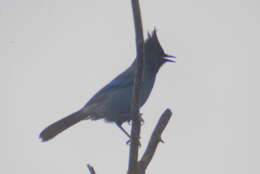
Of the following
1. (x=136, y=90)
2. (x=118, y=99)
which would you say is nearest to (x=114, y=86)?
(x=118, y=99)

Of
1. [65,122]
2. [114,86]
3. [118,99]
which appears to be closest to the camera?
[118,99]

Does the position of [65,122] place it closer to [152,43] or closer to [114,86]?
[114,86]

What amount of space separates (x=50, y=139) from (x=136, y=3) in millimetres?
3605

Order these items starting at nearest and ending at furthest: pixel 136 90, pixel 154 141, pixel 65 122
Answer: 1. pixel 136 90
2. pixel 154 141
3. pixel 65 122

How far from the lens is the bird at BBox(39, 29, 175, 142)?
7.12 meters

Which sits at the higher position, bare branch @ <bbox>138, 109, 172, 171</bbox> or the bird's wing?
bare branch @ <bbox>138, 109, 172, 171</bbox>

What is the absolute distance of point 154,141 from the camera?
4.31m

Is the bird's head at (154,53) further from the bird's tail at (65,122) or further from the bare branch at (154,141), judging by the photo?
the bare branch at (154,141)

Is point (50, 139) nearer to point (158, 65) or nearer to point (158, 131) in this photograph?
point (158, 65)

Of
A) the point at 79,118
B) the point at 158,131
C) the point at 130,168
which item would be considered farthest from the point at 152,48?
the point at 130,168

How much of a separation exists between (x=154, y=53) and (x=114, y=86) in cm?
82

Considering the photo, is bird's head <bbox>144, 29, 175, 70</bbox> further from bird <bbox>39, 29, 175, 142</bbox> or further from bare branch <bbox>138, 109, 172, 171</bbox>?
bare branch <bbox>138, 109, 172, 171</bbox>

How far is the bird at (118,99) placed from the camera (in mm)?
7117

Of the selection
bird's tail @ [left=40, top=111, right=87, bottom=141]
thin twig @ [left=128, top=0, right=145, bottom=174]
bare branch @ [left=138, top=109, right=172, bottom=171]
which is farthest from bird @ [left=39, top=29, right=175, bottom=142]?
thin twig @ [left=128, top=0, right=145, bottom=174]
